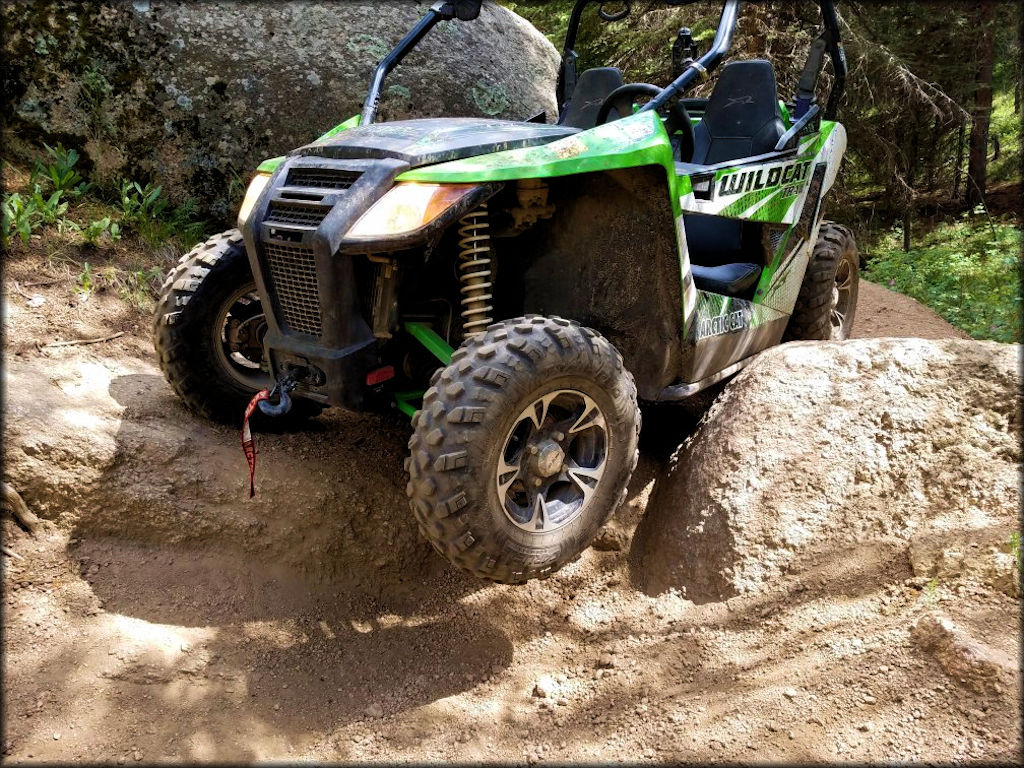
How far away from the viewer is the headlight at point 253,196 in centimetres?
287

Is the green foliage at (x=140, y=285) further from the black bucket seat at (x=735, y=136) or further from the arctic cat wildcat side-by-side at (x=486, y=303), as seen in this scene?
the black bucket seat at (x=735, y=136)

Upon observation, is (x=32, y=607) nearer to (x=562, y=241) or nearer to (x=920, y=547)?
(x=562, y=241)

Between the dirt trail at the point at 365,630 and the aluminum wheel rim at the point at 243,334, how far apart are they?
0.90 feet

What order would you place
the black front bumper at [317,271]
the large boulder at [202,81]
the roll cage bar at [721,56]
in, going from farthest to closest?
the large boulder at [202,81]
the roll cage bar at [721,56]
the black front bumper at [317,271]

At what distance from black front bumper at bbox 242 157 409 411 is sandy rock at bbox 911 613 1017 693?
2.02m

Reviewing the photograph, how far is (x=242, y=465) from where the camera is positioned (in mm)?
3326

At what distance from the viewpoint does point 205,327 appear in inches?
133

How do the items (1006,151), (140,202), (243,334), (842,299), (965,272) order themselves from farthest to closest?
(1006,151), (965,272), (842,299), (140,202), (243,334)

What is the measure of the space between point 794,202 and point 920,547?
211cm

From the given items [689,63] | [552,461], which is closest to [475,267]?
[552,461]

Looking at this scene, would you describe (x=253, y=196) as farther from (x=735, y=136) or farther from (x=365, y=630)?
(x=735, y=136)

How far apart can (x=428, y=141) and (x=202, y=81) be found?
3.09m

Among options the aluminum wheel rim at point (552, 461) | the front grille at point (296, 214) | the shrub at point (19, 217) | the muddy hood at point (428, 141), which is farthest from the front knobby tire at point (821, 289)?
the shrub at point (19, 217)

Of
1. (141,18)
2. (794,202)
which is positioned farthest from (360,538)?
(141,18)
